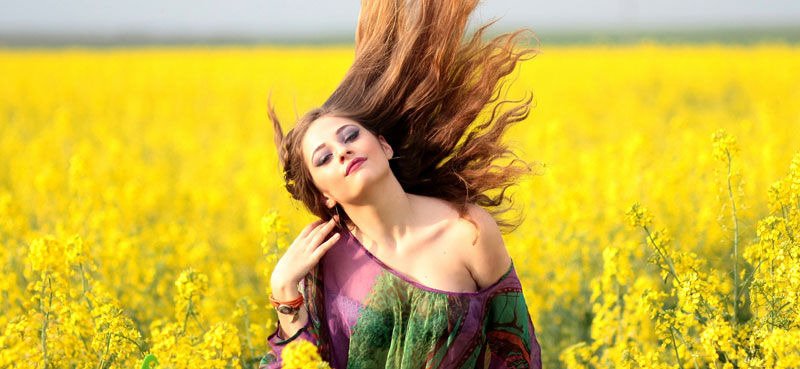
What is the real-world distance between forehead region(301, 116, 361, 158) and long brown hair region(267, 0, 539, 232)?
0.09m

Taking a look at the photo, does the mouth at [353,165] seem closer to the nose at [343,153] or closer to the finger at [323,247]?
the nose at [343,153]

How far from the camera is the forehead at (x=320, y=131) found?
2338mm

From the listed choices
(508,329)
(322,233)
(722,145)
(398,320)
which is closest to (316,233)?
(322,233)

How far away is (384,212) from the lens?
2.35 m

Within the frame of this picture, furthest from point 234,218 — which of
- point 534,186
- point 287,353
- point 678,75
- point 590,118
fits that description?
point 678,75

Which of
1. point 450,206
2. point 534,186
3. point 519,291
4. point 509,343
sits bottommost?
point 534,186

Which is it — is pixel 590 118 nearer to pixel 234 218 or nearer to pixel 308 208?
pixel 234 218

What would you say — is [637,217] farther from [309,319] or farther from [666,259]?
[309,319]

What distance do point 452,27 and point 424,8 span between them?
0.10m

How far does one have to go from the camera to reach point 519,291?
2.44 meters

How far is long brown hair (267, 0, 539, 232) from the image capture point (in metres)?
2.56

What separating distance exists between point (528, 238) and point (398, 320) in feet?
7.79

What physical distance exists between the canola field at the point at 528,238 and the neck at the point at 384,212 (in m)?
0.46

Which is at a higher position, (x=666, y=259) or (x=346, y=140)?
(x=346, y=140)
